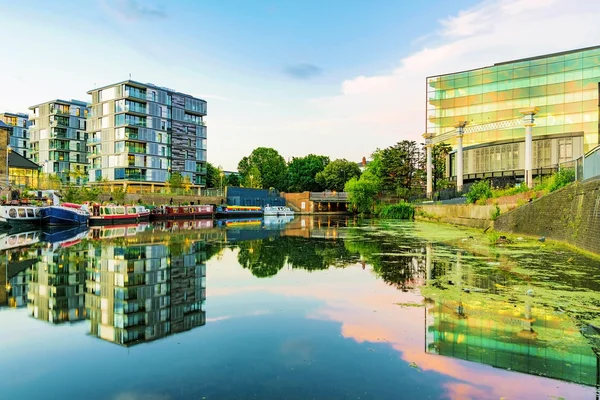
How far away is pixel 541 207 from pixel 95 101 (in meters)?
78.3

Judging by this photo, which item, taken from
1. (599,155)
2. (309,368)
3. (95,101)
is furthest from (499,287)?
(95,101)

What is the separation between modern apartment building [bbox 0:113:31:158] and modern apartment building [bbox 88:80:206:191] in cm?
3592

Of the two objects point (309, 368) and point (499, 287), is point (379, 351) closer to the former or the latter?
point (309, 368)

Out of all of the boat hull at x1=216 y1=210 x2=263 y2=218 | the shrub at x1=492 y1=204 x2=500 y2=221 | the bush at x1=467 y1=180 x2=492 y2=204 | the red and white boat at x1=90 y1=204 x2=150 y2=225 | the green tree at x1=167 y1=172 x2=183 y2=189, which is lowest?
the boat hull at x1=216 y1=210 x2=263 y2=218

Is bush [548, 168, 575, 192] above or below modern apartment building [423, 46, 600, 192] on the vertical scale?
below

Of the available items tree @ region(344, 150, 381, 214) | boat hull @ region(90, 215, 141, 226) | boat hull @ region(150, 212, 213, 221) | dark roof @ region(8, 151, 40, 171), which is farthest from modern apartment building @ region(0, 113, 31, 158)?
tree @ region(344, 150, 381, 214)

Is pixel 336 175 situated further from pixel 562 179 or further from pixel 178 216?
pixel 562 179

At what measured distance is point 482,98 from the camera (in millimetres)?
56344

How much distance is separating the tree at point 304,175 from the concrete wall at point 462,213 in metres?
58.7

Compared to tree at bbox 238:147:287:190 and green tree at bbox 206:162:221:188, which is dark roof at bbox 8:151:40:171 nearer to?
green tree at bbox 206:162:221:188

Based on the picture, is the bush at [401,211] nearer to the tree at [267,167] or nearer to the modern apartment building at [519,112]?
the modern apartment building at [519,112]

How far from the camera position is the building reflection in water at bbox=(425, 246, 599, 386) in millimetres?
5953

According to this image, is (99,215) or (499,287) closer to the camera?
(499,287)

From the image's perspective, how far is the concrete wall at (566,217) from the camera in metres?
16.0
